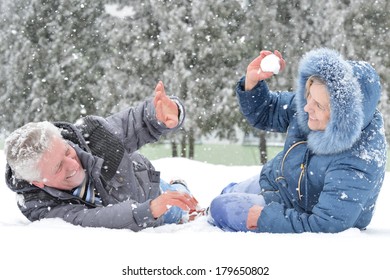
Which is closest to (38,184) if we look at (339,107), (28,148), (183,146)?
(28,148)

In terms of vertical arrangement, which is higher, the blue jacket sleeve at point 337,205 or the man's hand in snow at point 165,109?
the man's hand in snow at point 165,109

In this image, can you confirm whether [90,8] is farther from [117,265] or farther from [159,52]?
[117,265]

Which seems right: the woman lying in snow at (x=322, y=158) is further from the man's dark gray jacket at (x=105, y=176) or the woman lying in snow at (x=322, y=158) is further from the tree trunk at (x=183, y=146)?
the tree trunk at (x=183, y=146)

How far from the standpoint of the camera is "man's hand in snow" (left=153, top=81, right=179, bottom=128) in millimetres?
3033

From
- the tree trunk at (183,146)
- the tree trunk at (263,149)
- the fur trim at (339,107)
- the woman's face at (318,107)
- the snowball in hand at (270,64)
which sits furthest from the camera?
the tree trunk at (263,149)

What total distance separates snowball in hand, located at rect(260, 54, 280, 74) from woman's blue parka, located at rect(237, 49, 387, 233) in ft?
0.45

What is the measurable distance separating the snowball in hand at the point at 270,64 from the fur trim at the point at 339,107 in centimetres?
24

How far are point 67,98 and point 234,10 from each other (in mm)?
4939

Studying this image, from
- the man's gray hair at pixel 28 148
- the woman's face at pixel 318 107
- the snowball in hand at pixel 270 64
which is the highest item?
the snowball in hand at pixel 270 64

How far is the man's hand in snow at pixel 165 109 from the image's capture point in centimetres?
303

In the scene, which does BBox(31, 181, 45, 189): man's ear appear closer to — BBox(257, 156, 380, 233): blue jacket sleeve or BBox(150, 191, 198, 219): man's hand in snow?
BBox(150, 191, 198, 219): man's hand in snow

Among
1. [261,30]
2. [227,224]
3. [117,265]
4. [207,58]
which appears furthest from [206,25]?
[117,265]

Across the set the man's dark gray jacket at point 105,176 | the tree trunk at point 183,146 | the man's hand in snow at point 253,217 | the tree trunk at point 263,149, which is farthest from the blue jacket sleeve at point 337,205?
the tree trunk at point 263,149

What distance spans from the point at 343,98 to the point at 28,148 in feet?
5.48
